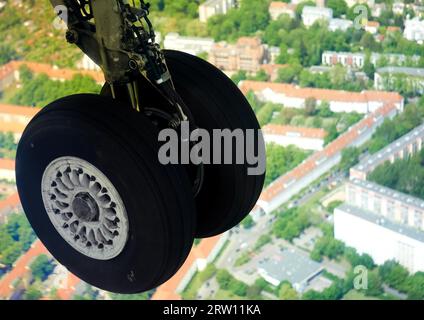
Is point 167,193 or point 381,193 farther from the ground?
point 167,193

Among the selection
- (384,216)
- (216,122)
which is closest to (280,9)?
(384,216)

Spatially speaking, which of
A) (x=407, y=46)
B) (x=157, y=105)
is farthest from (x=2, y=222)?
(x=157, y=105)

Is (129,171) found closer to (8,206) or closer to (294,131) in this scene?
(8,206)

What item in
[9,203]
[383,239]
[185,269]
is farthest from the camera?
[185,269]

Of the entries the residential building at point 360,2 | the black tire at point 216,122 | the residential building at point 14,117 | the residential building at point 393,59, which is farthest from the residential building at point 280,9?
the black tire at point 216,122

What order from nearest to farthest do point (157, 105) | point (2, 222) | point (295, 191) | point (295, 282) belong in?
1. point (157, 105)
2. point (2, 222)
3. point (295, 282)
4. point (295, 191)

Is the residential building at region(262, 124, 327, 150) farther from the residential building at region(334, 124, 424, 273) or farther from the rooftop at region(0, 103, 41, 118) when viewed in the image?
the rooftop at region(0, 103, 41, 118)

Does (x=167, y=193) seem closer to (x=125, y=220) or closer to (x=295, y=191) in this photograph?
(x=125, y=220)
